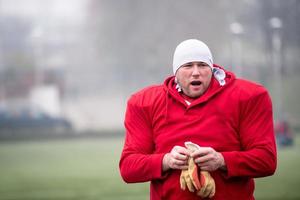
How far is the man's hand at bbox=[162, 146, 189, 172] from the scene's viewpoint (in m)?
2.01

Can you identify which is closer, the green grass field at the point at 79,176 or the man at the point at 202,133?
the man at the point at 202,133

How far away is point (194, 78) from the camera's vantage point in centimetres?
210

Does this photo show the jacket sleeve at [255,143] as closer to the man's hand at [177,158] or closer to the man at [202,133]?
the man at [202,133]

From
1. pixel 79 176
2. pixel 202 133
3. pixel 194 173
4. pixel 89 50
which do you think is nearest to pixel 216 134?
pixel 202 133

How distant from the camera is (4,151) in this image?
48.1ft

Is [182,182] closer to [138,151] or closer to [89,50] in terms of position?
[138,151]

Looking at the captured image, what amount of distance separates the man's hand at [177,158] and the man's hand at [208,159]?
2 centimetres

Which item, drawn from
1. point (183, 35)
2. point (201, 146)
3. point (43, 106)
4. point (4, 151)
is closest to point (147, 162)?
point (201, 146)

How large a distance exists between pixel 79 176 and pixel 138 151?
6883 mm

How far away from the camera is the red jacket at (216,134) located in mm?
2076

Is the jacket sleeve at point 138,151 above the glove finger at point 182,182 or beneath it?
above

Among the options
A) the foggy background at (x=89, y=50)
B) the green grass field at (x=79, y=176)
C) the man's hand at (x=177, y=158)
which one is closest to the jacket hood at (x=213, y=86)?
the man's hand at (x=177, y=158)

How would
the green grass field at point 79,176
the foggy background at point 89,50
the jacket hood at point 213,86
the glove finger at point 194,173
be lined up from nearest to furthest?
the glove finger at point 194,173 → the jacket hood at point 213,86 → the green grass field at point 79,176 → the foggy background at point 89,50

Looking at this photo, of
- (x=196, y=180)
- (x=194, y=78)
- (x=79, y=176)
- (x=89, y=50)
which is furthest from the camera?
(x=89, y=50)
